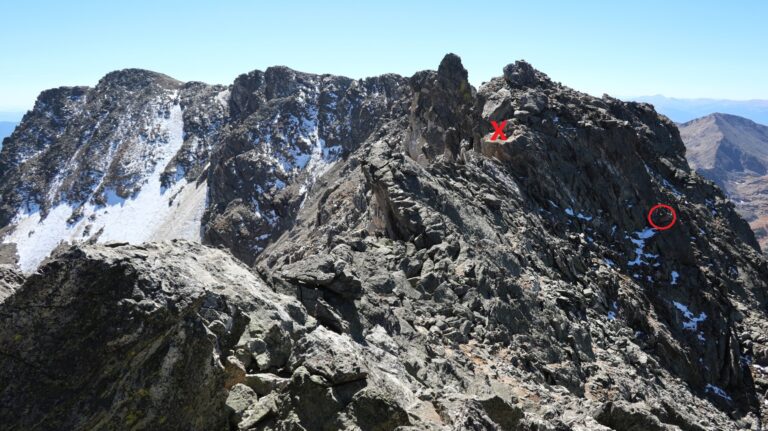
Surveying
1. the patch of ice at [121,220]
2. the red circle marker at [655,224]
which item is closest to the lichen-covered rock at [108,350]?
the red circle marker at [655,224]

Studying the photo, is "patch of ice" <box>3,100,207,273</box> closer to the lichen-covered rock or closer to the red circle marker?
the red circle marker

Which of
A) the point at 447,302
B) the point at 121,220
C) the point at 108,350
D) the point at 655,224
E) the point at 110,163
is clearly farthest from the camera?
the point at 110,163

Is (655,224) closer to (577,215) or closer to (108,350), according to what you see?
(577,215)

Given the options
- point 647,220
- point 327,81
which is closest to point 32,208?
point 327,81

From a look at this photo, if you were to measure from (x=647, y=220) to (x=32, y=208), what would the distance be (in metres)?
150

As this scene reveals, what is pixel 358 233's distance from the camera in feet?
116

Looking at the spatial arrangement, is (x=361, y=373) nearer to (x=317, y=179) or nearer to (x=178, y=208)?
(x=317, y=179)

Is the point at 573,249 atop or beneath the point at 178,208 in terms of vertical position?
beneath

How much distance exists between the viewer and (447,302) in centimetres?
2830

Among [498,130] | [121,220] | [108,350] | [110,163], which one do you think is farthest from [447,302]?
[110,163]

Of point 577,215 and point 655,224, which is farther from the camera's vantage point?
point 655,224

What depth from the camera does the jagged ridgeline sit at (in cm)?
998

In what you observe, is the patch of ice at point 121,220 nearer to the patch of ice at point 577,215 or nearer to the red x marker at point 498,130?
the red x marker at point 498,130

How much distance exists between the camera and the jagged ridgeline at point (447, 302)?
9984mm
